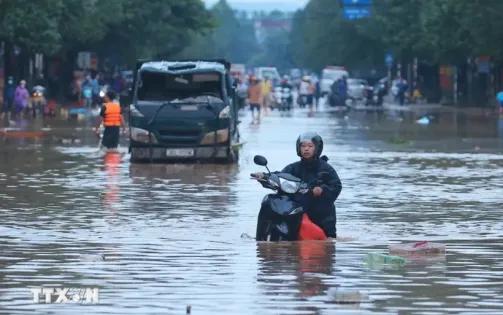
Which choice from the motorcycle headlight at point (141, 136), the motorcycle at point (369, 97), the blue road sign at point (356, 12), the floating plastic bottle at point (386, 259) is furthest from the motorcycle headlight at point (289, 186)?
the blue road sign at point (356, 12)

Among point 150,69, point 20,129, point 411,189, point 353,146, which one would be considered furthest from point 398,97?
point 411,189

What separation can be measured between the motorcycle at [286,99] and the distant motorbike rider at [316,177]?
186 feet

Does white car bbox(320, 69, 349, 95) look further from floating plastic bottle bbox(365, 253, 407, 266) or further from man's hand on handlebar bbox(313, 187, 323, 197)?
floating plastic bottle bbox(365, 253, 407, 266)

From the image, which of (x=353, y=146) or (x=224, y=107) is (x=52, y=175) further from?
(x=353, y=146)

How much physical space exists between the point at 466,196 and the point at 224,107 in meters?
8.76

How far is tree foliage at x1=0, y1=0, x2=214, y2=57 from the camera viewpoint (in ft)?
186

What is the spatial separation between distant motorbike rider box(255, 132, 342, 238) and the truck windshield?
14959 mm

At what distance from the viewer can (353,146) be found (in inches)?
1464

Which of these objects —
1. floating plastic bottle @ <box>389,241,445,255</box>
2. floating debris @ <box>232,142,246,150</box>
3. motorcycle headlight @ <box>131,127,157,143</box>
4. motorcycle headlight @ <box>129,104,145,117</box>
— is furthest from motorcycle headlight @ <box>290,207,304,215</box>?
floating debris @ <box>232,142,246,150</box>

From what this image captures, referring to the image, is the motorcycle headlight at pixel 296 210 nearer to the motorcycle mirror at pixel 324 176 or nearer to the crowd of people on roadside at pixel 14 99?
the motorcycle mirror at pixel 324 176

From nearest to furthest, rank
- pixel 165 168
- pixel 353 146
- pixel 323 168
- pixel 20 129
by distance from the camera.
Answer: pixel 323 168 → pixel 165 168 → pixel 353 146 → pixel 20 129

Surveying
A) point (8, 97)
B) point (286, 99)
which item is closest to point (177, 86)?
point (8, 97)

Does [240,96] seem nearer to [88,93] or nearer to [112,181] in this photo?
[112,181]

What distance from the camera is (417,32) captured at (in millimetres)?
83000
